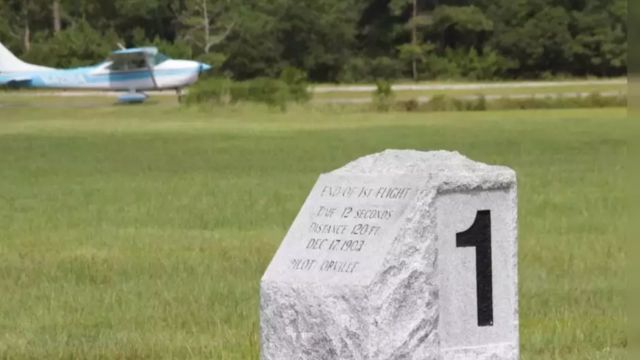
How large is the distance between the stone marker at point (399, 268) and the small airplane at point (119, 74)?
66734 millimetres

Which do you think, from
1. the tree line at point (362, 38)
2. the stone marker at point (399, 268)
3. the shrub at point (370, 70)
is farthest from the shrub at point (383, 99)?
Result: the stone marker at point (399, 268)

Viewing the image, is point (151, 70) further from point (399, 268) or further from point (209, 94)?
point (399, 268)

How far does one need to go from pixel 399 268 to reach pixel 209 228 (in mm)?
12180

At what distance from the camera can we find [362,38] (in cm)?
9369

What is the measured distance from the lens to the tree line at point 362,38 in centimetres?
8656

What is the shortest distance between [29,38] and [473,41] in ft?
91.6

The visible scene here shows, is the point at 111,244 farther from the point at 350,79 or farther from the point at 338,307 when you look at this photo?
the point at 350,79

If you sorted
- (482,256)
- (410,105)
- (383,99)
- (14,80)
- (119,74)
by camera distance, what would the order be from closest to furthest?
(482,256) → (410,105) → (383,99) → (14,80) → (119,74)

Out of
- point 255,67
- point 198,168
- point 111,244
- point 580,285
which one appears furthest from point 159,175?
point 255,67

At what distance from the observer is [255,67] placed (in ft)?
287

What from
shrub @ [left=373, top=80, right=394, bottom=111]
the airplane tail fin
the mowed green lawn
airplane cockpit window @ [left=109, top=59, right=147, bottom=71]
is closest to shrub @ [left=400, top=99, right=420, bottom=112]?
shrub @ [left=373, top=80, right=394, bottom=111]

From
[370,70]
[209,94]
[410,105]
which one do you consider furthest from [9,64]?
[410,105]

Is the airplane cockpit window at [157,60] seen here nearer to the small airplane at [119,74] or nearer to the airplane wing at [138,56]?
the small airplane at [119,74]

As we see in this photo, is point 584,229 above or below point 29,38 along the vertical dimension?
above
